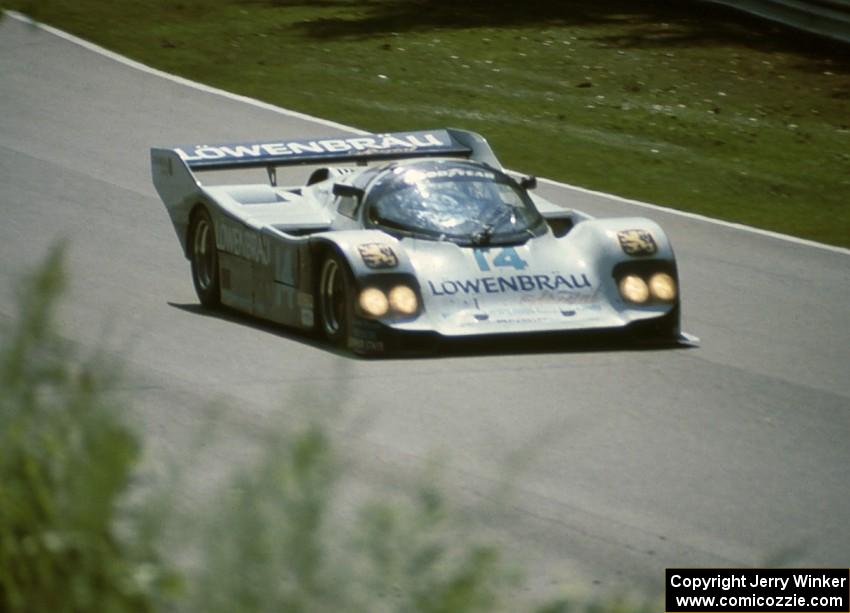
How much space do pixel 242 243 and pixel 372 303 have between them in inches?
68.0

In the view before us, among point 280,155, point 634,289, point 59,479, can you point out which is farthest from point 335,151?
point 59,479

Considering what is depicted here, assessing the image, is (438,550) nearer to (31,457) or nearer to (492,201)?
(31,457)

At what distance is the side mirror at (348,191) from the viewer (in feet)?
37.3

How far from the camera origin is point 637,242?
10977 millimetres

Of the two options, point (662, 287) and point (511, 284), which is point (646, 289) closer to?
point (662, 287)

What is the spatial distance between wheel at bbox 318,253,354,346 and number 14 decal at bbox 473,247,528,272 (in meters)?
0.82

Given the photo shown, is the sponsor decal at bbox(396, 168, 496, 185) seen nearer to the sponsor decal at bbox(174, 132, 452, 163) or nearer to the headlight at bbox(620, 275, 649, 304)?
the headlight at bbox(620, 275, 649, 304)

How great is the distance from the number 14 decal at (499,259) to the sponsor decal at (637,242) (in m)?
0.63

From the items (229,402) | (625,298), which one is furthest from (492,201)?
(229,402)

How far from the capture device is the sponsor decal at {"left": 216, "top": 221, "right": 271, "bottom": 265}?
1133 centimetres

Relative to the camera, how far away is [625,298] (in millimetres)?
10750

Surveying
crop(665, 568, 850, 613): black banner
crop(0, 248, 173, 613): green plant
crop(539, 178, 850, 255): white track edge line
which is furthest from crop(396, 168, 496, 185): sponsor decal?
crop(0, 248, 173, 613): green plant

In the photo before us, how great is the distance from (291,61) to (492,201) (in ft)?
36.8

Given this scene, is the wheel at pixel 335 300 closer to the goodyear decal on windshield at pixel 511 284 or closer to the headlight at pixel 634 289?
the goodyear decal on windshield at pixel 511 284
